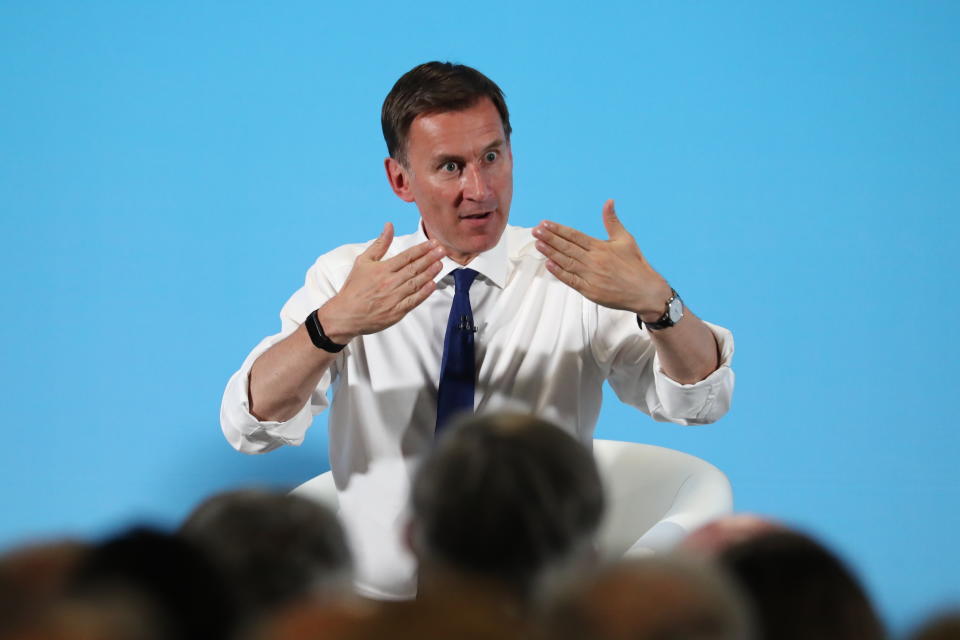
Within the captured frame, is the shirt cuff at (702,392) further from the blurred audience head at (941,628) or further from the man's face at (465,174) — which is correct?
the blurred audience head at (941,628)

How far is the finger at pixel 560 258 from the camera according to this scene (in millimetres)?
1787

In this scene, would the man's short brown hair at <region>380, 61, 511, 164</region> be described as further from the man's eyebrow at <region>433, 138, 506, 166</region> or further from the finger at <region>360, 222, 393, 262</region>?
the finger at <region>360, 222, 393, 262</region>

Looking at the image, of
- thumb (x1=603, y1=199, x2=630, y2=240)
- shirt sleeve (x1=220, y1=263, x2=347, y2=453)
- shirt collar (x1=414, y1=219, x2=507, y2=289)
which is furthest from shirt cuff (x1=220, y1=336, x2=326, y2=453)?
thumb (x1=603, y1=199, x2=630, y2=240)

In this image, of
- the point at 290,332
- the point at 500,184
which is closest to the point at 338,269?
the point at 290,332

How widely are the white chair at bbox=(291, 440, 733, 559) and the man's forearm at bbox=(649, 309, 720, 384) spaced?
0.71ft

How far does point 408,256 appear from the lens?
1.82 meters

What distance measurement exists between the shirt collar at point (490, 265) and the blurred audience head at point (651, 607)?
1.29 meters

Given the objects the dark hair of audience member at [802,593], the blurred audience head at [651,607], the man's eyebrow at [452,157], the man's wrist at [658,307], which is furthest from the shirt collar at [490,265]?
the blurred audience head at [651,607]

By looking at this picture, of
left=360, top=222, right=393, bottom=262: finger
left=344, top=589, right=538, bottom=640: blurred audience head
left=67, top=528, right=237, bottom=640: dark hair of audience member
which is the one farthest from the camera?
left=360, top=222, right=393, bottom=262: finger

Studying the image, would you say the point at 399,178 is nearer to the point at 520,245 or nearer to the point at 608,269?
the point at 520,245

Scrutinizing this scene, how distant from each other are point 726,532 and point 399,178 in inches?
49.9

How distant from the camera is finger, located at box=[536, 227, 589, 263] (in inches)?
70.7

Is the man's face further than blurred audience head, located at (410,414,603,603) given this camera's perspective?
Yes

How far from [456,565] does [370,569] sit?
43.1 inches
